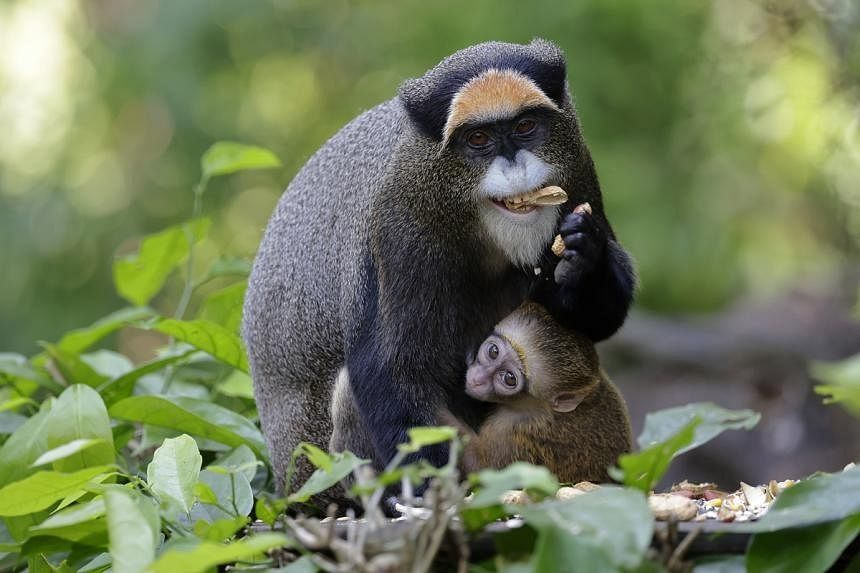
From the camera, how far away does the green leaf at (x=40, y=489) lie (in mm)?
2846

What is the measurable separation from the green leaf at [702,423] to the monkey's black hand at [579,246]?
600 mm

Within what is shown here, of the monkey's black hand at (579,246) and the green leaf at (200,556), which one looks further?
the monkey's black hand at (579,246)

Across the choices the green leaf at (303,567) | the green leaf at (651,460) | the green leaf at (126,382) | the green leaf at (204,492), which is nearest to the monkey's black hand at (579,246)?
the green leaf at (651,460)

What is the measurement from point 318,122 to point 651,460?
1162cm

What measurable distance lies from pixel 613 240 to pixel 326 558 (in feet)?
7.23

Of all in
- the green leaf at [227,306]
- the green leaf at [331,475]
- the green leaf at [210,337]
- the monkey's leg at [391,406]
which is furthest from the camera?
the green leaf at [227,306]

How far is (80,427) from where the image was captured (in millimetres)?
3676

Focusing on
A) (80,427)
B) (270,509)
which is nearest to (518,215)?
(270,509)

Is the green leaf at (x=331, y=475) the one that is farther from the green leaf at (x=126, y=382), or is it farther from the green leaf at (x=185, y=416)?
the green leaf at (x=126, y=382)

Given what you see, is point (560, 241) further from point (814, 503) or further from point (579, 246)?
point (814, 503)

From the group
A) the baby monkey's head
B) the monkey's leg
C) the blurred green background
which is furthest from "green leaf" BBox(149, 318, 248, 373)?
the blurred green background

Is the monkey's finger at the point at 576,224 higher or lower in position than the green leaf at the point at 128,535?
higher

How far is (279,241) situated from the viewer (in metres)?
4.91

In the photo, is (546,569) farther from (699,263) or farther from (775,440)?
(699,263)
